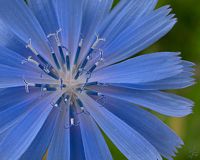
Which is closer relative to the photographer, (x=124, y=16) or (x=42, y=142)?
(x=42, y=142)

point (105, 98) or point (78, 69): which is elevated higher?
point (78, 69)

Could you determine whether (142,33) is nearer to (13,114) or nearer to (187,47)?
(13,114)

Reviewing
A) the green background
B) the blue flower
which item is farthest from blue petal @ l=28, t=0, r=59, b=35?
the green background

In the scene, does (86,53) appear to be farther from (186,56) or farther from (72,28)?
(186,56)

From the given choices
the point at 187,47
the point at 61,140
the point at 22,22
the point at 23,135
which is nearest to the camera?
the point at 23,135

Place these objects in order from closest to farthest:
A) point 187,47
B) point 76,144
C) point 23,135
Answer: point 23,135, point 76,144, point 187,47

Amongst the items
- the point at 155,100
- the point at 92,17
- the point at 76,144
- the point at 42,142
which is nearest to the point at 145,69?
the point at 155,100

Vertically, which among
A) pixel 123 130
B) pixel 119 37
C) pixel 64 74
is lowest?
pixel 123 130

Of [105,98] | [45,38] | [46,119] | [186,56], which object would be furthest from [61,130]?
[186,56]
